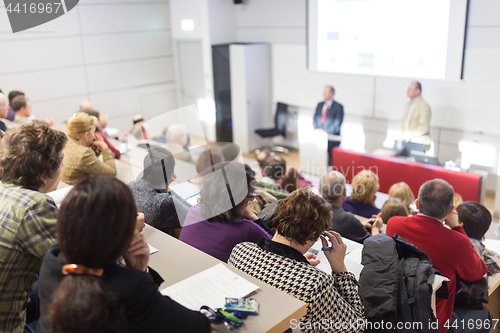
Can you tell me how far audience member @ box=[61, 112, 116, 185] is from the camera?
319 centimetres

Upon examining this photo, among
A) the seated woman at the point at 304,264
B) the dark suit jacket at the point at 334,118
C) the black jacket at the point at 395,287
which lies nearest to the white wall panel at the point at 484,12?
the dark suit jacket at the point at 334,118

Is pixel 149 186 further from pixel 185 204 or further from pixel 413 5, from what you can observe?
pixel 413 5

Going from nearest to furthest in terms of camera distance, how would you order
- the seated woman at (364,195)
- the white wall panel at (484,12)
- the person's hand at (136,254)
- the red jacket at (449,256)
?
the person's hand at (136,254) < the red jacket at (449,256) < the seated woman at (364,195) < the white wall panel at (484,12)

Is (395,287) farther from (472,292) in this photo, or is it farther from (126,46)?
(126,46)

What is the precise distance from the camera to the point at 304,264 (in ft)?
5.38

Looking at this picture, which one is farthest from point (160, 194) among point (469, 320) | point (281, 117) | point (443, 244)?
point (281, 117)

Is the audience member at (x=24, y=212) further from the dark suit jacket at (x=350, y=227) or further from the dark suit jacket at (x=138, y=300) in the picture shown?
the dark suit jacket at (x=350, y=227)

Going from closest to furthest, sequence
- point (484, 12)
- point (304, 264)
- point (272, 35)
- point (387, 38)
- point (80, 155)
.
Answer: point (304, 264)
point (80, 155)
point (484, 12)
point (387, 38)
point (272, 35)

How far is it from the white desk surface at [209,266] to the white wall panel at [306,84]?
5.49m

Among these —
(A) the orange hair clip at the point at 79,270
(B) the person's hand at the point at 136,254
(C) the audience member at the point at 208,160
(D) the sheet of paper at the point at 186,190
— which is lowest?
(D) the sheet of paper at the point at 186,190

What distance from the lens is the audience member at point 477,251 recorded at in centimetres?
232

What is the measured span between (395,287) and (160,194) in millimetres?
1271

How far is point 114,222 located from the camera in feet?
3.29

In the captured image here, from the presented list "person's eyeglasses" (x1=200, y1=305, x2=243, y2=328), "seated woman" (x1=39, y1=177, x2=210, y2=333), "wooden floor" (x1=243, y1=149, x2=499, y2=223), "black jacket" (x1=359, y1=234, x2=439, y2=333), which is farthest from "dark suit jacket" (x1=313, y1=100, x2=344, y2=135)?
"seated woman" (x1=39, y1=177, x2=210, y2=333)
